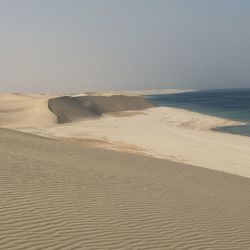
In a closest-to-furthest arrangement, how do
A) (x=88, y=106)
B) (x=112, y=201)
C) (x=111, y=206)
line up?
(x=111, y=206) → (x=112, y=201) → (x=88, y=106)

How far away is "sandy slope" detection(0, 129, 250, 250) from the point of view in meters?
7.06

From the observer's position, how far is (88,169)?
13719 mm

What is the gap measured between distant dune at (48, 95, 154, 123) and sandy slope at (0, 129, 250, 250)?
35.2 m

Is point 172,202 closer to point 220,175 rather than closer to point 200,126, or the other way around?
point 220,175

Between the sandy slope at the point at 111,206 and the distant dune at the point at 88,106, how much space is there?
35.2 meters

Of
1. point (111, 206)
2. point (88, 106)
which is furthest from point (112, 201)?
point (88, 106)

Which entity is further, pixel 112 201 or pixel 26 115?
pixel 26 115

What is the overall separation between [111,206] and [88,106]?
58274mm

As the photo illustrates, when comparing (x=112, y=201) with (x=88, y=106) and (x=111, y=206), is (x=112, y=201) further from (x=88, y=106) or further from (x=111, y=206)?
(x=88, y=106)

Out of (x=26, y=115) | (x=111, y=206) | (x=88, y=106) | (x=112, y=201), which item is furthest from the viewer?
(x=88, y=106)

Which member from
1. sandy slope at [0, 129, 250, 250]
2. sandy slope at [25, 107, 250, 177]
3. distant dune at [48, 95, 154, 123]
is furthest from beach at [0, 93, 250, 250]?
distant dune at [48, 95, 154, 123]

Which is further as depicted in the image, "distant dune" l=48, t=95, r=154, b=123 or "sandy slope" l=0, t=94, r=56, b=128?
"distant dune" l=48, t=95, r=154, b=123

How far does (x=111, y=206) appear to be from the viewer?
30.5 feet

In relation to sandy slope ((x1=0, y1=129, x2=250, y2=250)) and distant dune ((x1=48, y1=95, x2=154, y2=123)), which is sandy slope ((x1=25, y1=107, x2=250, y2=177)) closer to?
sandy slope ((x1=0, y1=129, x2=250, y2=250))
